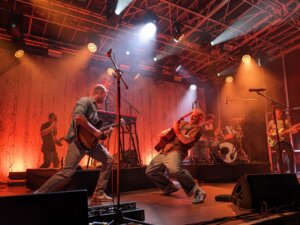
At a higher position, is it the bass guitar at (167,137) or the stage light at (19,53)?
the stage light at (19,53)

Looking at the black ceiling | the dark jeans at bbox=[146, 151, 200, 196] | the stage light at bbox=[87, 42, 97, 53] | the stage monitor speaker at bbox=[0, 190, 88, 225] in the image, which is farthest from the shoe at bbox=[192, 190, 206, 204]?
the stage light at bbox=[87, 42, 97, 53]

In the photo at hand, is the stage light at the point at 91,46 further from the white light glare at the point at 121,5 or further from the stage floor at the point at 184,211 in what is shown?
the stage floor at the point at 184,211

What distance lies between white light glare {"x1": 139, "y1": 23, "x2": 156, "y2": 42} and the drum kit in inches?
152

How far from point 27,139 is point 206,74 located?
344 inches

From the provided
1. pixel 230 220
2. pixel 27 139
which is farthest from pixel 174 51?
pixel 230 220

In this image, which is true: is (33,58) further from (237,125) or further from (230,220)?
(230,220)

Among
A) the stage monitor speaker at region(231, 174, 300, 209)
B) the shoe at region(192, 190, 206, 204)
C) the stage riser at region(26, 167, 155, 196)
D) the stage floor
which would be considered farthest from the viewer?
the stage riser at region(26, 167, 155, 196)

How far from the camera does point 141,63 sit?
10.9m

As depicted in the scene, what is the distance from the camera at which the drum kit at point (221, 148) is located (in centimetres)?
791

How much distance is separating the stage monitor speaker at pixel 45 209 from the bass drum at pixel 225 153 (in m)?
6.43

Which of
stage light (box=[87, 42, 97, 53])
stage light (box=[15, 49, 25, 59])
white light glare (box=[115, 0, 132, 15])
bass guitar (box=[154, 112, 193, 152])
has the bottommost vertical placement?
bass guitar (box=[154, 112, 193, 152])

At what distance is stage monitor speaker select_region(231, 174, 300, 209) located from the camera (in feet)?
10.5

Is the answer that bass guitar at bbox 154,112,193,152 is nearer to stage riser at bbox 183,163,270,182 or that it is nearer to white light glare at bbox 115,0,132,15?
stage riser at bbox 183,163,270,182

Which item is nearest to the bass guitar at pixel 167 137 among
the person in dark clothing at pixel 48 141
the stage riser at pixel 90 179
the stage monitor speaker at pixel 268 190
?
the stage riser at pixel 90 179
